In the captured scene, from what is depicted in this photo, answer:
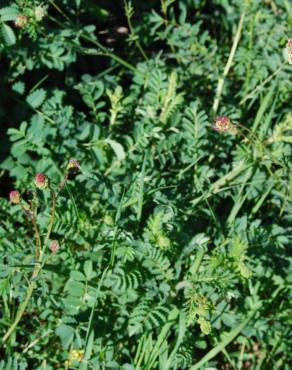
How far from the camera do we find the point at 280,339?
7.00ft

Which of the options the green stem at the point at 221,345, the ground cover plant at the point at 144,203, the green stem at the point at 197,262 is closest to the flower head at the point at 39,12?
the ground cover plant at the point at 144,203

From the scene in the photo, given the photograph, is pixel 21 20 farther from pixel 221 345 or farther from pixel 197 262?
pixel 221 345

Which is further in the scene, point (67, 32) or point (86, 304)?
point (67, 32)

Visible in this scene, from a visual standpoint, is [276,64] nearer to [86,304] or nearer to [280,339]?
[280,339]

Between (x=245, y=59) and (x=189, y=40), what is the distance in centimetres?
28

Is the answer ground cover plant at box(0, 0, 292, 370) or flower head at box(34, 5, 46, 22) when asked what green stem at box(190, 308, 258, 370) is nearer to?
ground cover plant at box(0, 0, 292, 370)

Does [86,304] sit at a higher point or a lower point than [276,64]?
lower

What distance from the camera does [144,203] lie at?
2.04m

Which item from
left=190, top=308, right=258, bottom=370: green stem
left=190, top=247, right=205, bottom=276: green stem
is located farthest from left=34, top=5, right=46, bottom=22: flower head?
left=190, top=308, right=258, bottom=370: green stem

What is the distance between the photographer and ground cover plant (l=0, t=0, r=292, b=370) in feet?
6.29

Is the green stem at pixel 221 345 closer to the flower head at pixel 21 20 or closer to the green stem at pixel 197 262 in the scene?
the green stem at pixel 197 262

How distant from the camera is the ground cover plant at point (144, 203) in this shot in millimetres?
1918

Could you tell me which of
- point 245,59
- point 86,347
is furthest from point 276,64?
point 86,347

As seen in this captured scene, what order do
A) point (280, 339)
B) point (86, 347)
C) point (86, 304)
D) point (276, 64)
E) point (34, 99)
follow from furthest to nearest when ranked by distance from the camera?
point (276, 64) < point (34, 99) < point (280, 339) < point (86, 304) < point (86, 347)
